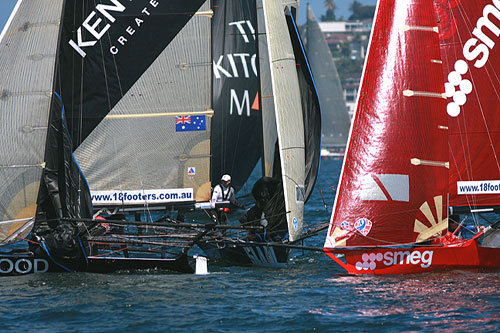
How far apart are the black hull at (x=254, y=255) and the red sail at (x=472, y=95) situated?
2694 millimetres

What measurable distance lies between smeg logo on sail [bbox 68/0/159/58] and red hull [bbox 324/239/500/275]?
4875 millimetres

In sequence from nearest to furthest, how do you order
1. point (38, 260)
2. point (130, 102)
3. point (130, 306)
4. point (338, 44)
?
1. point (130, 306)
2. point (38, 260)
3. point (130, 102)
4. point (338, 44)

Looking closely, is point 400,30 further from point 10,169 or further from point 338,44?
point 338,44

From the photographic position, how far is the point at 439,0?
42.5 feet

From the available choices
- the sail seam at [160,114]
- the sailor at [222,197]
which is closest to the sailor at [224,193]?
the sailor at [222,197]

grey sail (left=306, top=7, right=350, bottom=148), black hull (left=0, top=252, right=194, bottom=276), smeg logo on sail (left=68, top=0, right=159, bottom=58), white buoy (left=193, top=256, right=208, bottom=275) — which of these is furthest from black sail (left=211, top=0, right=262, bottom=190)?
grey sail (left=306, top=7, right=350, bottom=148)

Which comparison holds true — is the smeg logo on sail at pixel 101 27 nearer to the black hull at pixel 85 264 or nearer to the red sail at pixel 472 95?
the black hull at pixel 85 264

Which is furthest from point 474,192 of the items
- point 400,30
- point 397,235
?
point 400,30

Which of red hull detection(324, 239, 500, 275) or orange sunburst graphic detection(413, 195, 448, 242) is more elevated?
orange sunburst graphic detection(413, 195, 448, 242)

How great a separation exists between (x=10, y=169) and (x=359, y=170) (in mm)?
4893

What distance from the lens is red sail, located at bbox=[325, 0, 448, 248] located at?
1234 cm

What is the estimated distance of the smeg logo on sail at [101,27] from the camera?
13.9 meters

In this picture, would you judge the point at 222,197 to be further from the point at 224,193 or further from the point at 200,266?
the point at 200,266

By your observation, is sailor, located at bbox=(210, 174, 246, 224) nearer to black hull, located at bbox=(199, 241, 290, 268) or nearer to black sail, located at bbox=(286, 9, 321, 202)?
black hull, located at bbox=(199, 241, 290, 268)
